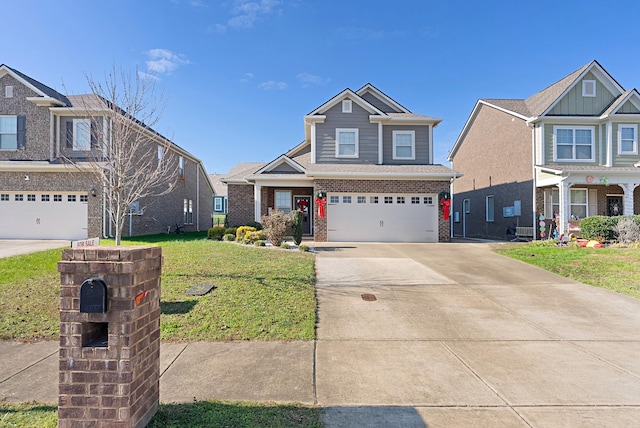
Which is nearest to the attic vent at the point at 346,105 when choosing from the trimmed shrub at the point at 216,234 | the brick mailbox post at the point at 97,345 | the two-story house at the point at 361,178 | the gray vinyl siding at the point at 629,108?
the two-story house at the point at 361,178

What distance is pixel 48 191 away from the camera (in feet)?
52.9

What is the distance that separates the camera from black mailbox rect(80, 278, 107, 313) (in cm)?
247

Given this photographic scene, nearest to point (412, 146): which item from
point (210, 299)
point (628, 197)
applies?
point (628, 197)

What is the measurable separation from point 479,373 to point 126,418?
3.58 meters

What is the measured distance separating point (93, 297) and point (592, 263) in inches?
491

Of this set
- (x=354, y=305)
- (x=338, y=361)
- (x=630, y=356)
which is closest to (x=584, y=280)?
(x=630, y=356)

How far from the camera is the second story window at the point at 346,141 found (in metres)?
17.8

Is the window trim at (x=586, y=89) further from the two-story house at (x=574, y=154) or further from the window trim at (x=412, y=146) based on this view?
the window trim at (x=412, y=146)

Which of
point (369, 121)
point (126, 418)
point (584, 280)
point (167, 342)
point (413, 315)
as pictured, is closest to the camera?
point (126, 418)

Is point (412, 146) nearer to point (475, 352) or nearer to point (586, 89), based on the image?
point (586, 89)

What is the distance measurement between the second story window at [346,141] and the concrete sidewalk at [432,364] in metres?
11.4

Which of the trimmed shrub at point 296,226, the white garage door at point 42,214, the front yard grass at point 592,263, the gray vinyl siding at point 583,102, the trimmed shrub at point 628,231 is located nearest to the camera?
the front yard grass at point 592,263

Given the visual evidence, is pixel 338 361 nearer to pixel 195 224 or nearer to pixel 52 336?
pixel 52 336

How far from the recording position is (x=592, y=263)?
1027 centimetres
